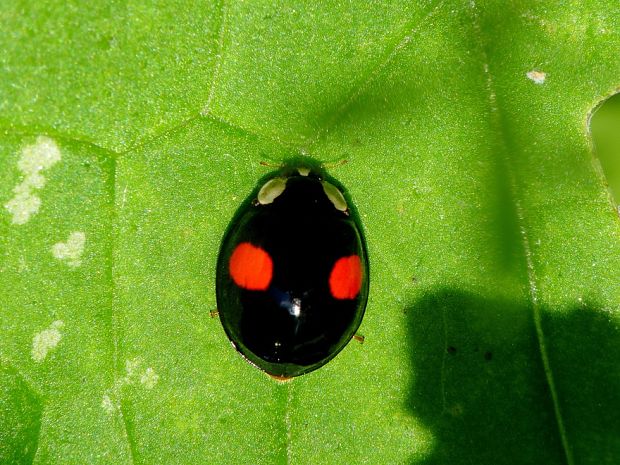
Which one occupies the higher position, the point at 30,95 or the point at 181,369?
the point at 30,95

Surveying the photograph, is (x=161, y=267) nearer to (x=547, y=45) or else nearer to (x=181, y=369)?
(x=181, y=369)

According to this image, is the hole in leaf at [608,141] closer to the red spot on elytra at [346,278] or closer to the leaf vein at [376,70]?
the leaf vein at [376,70]

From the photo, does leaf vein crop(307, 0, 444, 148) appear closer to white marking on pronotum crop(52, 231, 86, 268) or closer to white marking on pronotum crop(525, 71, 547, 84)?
white marking on pronotum crop(525, 71, 547, 84)

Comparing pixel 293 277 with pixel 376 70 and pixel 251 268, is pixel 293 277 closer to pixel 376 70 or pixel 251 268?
pixel 251 268

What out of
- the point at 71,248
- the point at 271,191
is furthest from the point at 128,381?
the point at 271,191

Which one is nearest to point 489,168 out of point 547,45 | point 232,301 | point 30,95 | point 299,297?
point 547,45

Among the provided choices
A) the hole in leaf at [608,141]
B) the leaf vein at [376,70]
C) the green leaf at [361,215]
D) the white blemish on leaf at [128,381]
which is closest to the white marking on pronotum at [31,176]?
the green leaf at [361,215]
